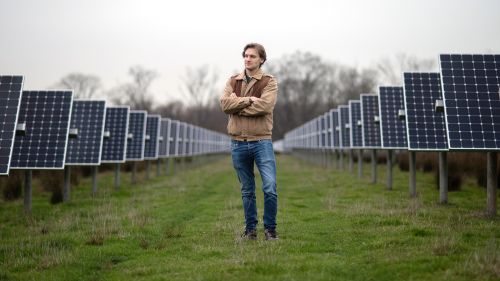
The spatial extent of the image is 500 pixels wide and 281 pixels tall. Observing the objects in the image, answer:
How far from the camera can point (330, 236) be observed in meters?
8.91

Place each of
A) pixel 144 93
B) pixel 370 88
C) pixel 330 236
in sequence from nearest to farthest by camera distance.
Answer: pixel 330 236, pixel 370 88, pixel 144 93

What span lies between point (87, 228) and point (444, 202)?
26.0ft

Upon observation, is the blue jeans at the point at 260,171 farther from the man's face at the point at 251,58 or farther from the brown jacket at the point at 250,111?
the man's face at the point at 251,58

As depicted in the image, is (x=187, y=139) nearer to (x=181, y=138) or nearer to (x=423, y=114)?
(x=181, y=138)

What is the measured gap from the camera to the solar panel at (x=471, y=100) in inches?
428

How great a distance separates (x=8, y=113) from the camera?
A: 12.6m

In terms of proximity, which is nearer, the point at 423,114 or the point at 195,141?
the point at 423,114

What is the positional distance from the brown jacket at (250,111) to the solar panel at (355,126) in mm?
14786

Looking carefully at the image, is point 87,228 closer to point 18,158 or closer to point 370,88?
point 18,158

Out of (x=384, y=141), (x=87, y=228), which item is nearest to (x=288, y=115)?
(x=384, y=141)

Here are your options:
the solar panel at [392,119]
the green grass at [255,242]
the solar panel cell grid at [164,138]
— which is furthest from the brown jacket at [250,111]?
the solar panel cell grid at [164,138]

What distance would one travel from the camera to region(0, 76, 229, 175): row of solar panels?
1276cm

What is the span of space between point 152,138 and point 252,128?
19.9m

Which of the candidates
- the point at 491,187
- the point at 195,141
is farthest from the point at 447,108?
the point at 195,141
